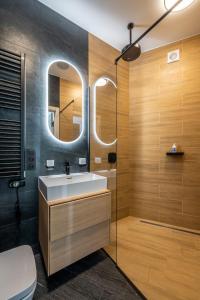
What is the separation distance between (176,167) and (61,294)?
84.3 inches

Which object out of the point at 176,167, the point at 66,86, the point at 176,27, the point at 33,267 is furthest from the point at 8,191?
the point at 176,27

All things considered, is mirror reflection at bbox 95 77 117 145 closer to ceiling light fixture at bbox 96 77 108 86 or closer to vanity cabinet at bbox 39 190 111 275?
ceiling light fixture at bbox 96 77 108 86

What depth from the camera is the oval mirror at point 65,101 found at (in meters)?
2.14

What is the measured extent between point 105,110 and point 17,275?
2194 mm

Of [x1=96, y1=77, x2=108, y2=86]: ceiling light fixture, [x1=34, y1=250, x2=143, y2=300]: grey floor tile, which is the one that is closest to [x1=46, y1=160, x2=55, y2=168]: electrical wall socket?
[x1=34, y1=250, x2=143, y2=300]: grey floor tile

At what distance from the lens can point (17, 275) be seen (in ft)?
3.75

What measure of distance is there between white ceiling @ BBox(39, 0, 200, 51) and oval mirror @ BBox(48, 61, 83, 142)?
0.59 metres

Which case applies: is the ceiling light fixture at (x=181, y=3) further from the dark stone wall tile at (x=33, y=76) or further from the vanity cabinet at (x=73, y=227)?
the vanity cabinet at (x=73, y=227)

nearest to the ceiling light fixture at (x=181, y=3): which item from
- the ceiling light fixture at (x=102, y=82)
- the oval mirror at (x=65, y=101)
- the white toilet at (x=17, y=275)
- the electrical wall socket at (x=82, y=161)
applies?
the ceiling light fixture at (x=102, y=82)

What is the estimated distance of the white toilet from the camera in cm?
101

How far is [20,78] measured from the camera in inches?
71.7

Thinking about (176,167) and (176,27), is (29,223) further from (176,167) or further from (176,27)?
(176,27)

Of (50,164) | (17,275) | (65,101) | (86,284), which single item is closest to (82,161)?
(50,164)

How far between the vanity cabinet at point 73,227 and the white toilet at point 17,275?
0.74 ft
